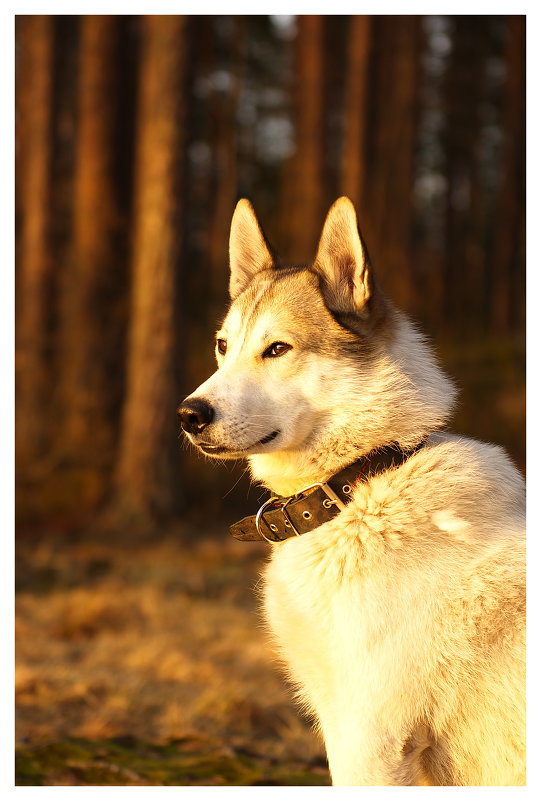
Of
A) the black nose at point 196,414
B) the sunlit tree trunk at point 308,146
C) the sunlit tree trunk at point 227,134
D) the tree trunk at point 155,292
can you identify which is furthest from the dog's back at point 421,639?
the sunlit tree trunk at point 227,134

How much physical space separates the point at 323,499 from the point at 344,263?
0.87 m

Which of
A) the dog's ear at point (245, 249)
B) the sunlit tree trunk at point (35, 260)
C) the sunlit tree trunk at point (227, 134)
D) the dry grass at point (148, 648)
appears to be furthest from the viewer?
the sunlit tree trunk at point (227, 134)

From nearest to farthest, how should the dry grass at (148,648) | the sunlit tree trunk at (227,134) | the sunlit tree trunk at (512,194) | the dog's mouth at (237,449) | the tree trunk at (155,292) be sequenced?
the dog's mouth at (237,449)
the dry grass at (148,648)
the tree trunk at (155,292)
the sunlit tree trunk at (512,194)
the sunlit tree trunk at (227,134)

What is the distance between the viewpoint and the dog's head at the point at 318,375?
2.85 metres

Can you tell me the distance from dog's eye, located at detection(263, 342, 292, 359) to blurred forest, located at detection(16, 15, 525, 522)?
7.23ft

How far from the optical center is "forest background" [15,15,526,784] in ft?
16.1

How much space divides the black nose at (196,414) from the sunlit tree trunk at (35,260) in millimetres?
8126

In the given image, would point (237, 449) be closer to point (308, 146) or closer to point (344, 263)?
point (344, 263)

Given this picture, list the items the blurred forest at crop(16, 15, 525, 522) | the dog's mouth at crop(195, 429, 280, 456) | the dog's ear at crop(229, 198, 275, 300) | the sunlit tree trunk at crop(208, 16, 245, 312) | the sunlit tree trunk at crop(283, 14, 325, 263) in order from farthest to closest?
1. the sunlit tree trunk at crop(208, 16, 245, 312)
2. the sunlit tree trunk at crop(283, 14, 325, 263)
3. the blurred forest at crop(16, 15, 525, 522)
4. the dog's ear at crop(229, 198, 275, 300)
5. the dog's mouth at crop(195, 429, 280, 456)

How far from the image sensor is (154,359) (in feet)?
30.7

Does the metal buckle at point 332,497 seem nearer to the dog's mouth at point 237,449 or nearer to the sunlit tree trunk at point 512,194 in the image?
the dog's mouth at point 237,449

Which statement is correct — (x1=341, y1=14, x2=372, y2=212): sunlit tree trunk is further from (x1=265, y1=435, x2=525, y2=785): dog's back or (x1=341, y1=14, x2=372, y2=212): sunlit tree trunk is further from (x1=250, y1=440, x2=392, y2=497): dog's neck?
(x1=265, y1=435, x2=525, y2=785): dog's back

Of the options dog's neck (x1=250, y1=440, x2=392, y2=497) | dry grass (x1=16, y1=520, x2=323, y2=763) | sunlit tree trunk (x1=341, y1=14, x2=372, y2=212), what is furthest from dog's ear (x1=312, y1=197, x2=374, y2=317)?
sunlit tree trunk (x1=341, y1=14, x2=372, y2=212)

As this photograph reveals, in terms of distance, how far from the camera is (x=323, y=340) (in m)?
2.96
